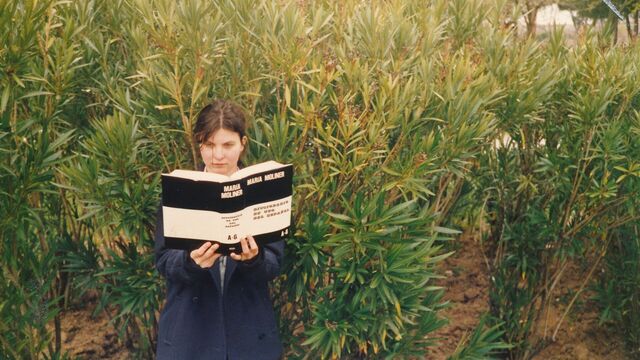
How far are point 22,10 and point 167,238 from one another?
124 centimetres

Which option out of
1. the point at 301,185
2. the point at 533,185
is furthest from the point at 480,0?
the point at 301,185

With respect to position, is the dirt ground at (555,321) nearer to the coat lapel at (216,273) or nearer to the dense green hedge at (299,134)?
the dense green hedge at (299,134)

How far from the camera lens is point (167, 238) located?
2.48 meters

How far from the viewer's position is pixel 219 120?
2752 millimetres

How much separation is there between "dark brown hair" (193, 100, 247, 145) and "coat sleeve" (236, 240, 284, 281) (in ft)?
1.40

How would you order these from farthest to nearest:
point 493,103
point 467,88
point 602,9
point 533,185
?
point 602,9
point 533,185
point 493,103
point 467,88

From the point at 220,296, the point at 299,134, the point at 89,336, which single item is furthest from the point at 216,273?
the point at 89,336

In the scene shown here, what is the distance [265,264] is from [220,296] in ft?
0.81

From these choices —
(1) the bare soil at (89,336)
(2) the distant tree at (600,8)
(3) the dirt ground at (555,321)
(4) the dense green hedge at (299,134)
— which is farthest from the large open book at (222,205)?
(2) the distant tree at (600,8)

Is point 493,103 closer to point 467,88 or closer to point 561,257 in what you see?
point 467,88

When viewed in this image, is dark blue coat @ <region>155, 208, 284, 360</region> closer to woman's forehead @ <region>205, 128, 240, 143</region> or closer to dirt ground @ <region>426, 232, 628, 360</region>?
woman's forehead @ <region>205, 128, 240, 143</region>

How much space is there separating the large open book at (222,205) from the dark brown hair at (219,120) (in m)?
0.30

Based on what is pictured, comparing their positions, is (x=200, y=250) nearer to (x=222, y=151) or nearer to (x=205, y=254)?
(x=205, y=254)

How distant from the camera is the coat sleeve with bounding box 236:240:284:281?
8.75 feet
